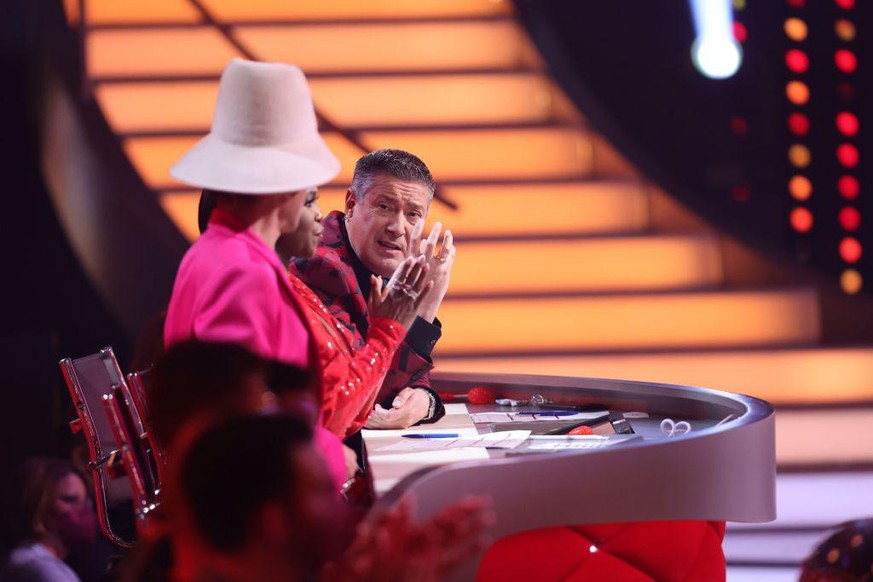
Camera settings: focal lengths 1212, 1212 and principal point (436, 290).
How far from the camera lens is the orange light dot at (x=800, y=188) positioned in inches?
227

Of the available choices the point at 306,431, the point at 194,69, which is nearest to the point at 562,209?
the point at 194,69

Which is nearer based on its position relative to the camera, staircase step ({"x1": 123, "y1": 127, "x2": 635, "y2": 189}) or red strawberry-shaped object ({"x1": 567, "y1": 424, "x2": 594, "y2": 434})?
red strawberry-shaped object ({"x1": 567, "y1": 424, "x2": 594, "y2": 434})

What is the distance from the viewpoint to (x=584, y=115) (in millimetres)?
5652

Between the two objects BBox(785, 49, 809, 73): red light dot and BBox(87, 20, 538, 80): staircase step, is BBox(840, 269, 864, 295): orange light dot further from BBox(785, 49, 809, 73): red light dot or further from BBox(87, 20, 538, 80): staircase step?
BBox(87, 20, 538, 80): staircase step

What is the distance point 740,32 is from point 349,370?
14.9 ft

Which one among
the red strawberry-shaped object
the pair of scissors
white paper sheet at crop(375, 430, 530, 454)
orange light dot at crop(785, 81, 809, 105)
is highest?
orange light dot at crop(785, 81, 809, 105)

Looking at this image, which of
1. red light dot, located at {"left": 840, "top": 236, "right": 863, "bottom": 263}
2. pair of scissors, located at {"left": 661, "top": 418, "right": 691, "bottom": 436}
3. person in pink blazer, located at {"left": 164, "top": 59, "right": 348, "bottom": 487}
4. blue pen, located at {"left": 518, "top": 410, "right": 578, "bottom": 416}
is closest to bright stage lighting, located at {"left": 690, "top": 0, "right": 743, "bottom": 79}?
red light dot, located at {"left": 840, "top": 236, "right": 863, "bottom": 263}

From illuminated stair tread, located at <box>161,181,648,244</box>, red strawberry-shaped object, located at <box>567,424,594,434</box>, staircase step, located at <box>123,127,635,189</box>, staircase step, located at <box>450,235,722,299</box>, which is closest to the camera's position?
red strawberry-shaped object, located at <box>567,424,594,434</box>

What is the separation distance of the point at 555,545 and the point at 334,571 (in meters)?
0.85

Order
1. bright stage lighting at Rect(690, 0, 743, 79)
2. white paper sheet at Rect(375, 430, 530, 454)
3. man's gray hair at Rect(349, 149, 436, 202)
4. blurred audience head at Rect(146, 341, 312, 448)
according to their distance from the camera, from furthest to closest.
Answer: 1. bright stage lighting at Rect(690, 0, 743, 79)
2. man's gray hair at Rect(349, 149, 436, 202)
3. white paper sheet at Rect(375, 430, 530, 454)
4. blurred audience head at Rect(146, 341, 312, 448)

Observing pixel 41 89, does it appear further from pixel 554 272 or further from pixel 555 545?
pixel 555 545

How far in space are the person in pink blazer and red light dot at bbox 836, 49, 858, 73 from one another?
14.7ft

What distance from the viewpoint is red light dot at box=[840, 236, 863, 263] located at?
5.70 metres

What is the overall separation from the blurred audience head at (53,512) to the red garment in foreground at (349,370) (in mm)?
1375
